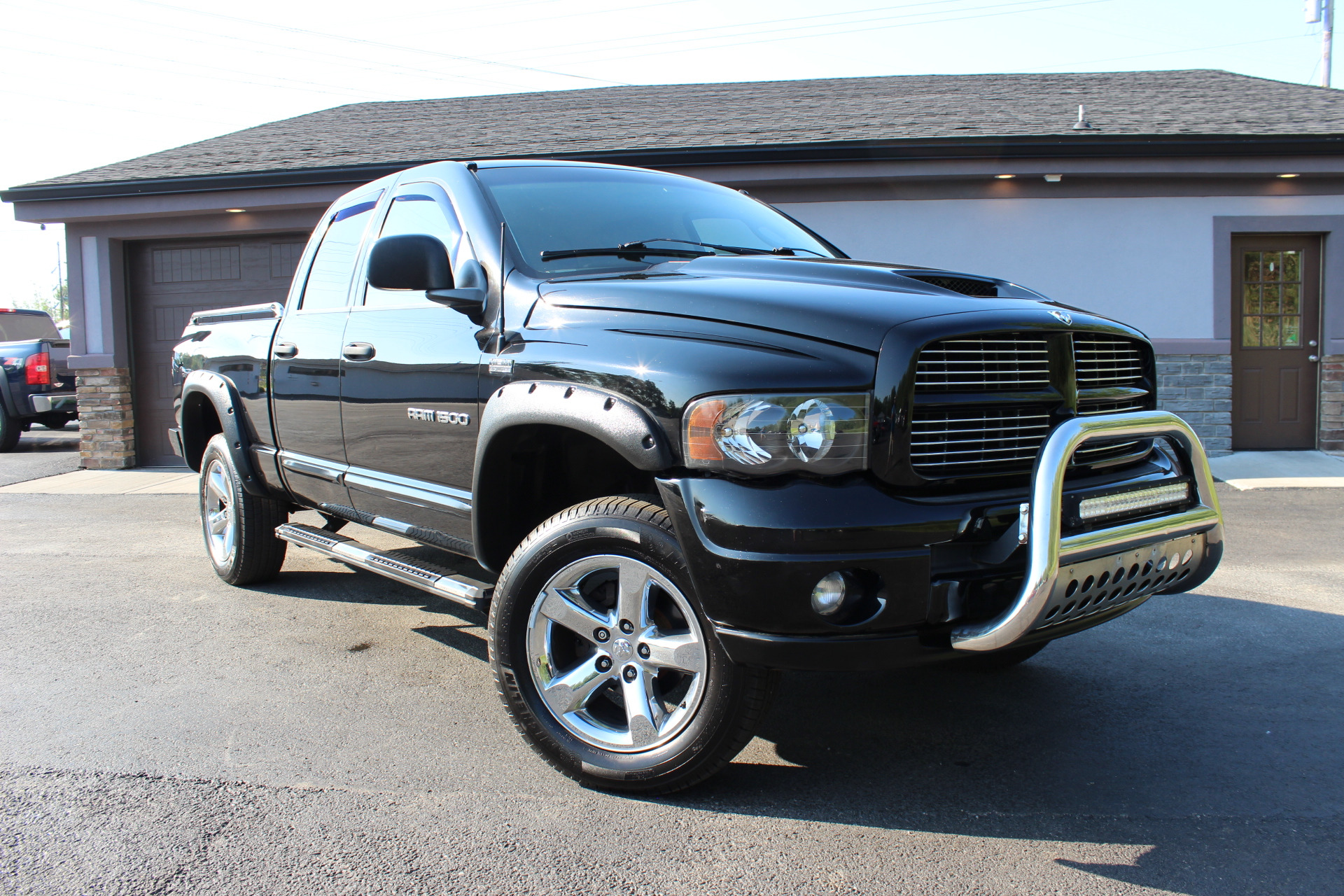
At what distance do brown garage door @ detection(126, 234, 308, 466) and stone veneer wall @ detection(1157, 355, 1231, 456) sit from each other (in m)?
9.59

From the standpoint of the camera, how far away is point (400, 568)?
3.75m

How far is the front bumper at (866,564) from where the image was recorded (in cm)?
239

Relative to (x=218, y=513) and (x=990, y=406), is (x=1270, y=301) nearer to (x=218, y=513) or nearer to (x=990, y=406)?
(x=990, y=406)

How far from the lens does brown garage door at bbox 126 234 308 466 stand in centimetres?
1134

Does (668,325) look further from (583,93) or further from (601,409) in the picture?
(583,93)

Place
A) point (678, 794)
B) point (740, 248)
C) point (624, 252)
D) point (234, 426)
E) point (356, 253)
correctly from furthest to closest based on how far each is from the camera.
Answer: point (234, 426) < point (356, 253) < point (740, 248) < point (624, 252) < point (678, 794)

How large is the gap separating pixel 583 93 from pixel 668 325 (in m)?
13.2

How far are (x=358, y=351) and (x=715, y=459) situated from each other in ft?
6.89

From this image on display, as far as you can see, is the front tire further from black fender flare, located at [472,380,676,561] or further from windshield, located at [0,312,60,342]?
windshield, located at [0,312,60,342]

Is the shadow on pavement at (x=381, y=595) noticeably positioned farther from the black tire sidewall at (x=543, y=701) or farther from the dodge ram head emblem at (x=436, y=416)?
the black tire sidewall at (x=543, y=701)

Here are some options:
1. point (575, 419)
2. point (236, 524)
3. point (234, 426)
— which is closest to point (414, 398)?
point (575, 419)

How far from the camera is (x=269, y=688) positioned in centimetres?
384

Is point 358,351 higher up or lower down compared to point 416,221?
lower down

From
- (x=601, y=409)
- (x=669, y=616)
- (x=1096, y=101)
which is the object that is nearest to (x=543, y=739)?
(x=669, y=616)
